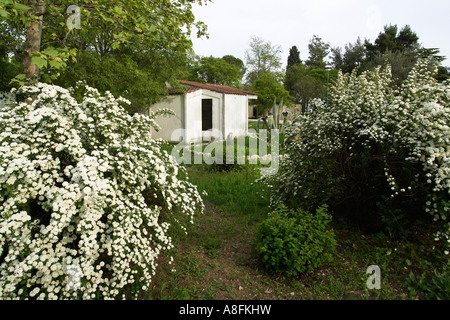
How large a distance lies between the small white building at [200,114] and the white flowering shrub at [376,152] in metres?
9.27

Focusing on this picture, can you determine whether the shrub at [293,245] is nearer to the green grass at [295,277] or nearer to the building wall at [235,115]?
the green grass at [295,277]

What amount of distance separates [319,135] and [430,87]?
143 centimetres

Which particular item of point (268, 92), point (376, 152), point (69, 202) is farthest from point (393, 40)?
point (69, 202)

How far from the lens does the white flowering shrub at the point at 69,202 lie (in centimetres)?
246

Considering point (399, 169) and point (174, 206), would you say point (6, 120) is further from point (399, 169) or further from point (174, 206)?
point (399, 169)

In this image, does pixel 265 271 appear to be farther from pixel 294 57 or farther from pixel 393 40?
pixel 294 57

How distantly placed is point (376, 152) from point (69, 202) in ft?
11.8

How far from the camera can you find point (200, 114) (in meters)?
14.7

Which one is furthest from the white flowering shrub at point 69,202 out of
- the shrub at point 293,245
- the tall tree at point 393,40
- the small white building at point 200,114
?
the tall tree at point 393,40

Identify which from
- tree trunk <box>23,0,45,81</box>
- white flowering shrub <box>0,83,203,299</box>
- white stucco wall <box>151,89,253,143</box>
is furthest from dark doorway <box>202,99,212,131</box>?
white flowering shrub <box>0,83,203,299</box>

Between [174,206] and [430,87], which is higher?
[430,87]

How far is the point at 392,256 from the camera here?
378cm
